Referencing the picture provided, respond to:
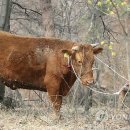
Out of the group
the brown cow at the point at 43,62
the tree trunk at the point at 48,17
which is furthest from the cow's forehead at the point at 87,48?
the tree trunk at the point at 48,17

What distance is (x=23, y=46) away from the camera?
11172mm

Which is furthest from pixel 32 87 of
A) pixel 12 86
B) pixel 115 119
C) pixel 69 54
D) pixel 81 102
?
pixel 81 102

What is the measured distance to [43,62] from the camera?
11.0m

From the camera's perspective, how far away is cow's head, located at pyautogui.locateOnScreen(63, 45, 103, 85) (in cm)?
1027

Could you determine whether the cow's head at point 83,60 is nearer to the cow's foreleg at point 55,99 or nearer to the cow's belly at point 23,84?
the cow's foreleg at point 55,99

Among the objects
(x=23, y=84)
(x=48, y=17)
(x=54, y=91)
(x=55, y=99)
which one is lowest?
(x=55, y=99)

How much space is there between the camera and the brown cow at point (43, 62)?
10.5 metres

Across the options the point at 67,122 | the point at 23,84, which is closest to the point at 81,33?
the point at 23,84

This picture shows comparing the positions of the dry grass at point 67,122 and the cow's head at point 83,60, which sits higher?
the cow's head at point 83,60

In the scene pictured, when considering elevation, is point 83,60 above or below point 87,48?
below

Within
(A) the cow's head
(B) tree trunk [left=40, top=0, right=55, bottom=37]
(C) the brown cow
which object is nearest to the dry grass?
(C) the brown cow

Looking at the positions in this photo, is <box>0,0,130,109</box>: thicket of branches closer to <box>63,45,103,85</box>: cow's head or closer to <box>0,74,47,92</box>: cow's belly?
<box>0,74,47,92</box>: cow's belly

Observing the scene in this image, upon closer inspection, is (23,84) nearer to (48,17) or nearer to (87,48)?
(87,48)

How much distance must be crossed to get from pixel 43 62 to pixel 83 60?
1.12 meters
